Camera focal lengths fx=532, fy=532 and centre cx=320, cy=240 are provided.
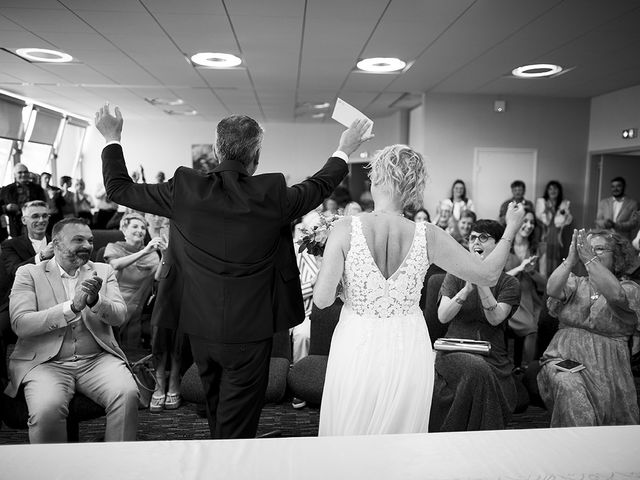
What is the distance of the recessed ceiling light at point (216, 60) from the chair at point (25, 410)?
5.06m

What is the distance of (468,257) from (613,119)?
8453 millimetres

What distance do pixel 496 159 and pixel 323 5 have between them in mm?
5760

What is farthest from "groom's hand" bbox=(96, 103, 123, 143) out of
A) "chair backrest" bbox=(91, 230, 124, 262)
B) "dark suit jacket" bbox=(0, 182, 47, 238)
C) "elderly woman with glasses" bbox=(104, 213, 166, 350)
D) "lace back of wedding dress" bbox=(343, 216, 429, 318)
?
"dark suit jacket" bbox=(0, 182, 47, 238)

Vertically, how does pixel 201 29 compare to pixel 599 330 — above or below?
above

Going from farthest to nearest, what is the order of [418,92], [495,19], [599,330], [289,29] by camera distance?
1. [418,92]
2. [289,29]
3. [495,19]
4. [599,330]

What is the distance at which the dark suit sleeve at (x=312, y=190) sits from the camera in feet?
6.57

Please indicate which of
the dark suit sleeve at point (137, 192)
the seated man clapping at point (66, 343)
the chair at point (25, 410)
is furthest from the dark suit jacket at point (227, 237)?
the chair at point (25, 410)

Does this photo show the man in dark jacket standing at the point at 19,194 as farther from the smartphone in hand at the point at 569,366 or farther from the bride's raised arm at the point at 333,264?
the smartphone in hand at the point at 569,366

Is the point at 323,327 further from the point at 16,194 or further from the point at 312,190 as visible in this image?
the point at 16,194

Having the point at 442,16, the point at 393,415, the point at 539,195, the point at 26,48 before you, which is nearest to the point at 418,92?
the point at 539,195

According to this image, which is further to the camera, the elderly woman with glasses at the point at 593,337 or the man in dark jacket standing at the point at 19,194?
the man in dark jacket standing at the point at 19,194

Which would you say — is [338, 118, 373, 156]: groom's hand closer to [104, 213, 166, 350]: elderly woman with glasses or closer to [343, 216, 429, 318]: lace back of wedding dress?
[343, 216, 429, 318]: lace back of wedding dress

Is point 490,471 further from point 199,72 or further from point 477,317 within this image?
point 199,72

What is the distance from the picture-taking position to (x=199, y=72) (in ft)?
26.1
